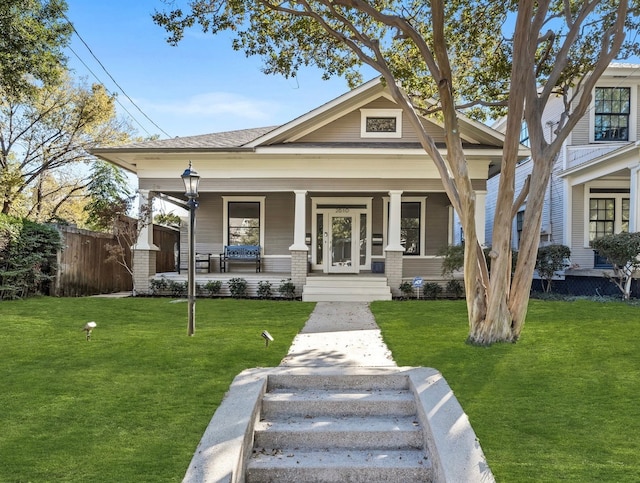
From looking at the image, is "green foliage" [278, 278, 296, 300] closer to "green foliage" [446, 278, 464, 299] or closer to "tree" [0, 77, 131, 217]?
"green foliage" [446, 278, 464, 299]

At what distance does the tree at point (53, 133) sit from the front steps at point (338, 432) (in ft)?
65.5

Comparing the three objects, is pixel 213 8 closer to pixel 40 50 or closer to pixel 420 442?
pixel 40 50

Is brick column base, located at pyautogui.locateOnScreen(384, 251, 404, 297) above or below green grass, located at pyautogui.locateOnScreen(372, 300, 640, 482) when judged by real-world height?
above

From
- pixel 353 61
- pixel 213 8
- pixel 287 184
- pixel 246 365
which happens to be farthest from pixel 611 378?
pixel 287 184

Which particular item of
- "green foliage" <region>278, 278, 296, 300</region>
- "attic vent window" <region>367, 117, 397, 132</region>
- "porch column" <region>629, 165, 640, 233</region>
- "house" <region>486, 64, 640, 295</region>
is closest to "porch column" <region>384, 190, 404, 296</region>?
"attic vent window" <region>367, 117, 397, 132</region>

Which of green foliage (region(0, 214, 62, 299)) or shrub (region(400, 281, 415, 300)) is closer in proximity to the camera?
green foliage (region(0, 214, 62, 299))

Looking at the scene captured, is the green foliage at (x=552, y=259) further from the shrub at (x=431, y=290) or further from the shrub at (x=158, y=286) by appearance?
the shrub at (x=158, y=286)

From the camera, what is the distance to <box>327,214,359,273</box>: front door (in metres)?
14.4

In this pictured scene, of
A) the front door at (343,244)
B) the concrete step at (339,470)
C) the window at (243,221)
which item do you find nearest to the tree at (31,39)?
the window at (243,221)

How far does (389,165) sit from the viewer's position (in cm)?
1238

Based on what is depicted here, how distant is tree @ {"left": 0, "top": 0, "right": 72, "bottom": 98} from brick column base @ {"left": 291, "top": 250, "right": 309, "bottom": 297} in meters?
6.90

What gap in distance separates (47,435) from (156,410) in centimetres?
81

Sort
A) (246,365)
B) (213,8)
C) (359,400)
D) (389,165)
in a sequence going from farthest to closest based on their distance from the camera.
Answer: (389,165) → (213,8) → (246,365) → (359,400)

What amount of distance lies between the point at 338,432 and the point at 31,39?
9.63 meters
